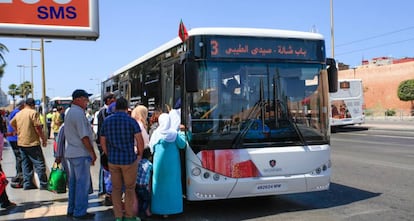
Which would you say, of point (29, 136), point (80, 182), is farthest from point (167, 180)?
point (29, 136)

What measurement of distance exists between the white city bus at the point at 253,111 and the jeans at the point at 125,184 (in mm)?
903

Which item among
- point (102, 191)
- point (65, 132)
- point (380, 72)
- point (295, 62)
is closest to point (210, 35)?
point (295, 62)

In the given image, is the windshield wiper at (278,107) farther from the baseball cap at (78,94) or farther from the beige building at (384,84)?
the beige building at (384,84)

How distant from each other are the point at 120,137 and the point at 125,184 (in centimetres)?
66

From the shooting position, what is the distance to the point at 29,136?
8359 mm

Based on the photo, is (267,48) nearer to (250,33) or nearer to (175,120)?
(250,33)

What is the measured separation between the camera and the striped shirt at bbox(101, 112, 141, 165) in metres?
5.74

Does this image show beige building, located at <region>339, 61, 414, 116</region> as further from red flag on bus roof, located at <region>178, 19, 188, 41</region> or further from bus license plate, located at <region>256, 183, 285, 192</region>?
red flag on bus roof, located at <region>178, 19, 188, 41</region>

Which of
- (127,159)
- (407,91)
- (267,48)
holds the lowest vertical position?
(127,159)

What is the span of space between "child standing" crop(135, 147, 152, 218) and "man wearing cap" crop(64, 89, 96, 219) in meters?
0.74

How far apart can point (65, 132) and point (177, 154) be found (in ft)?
5.57

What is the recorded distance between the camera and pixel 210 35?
6.48 meters

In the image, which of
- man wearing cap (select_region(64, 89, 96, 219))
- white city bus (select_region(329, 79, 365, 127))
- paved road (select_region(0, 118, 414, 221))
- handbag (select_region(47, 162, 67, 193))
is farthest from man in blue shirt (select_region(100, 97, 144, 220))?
white city bus (select_region(329, 79, 365, 127))

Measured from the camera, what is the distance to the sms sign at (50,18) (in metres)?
5.98
